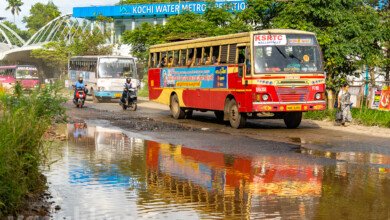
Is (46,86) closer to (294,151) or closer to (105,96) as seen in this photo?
(294,151)

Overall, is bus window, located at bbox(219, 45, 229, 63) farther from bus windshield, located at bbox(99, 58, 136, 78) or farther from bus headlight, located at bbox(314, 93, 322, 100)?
bus windshield, located at bbox(99, 58, 136, 78)

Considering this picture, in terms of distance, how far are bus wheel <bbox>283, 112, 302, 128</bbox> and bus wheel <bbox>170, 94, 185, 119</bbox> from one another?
5739mm

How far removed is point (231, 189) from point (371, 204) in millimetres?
2060

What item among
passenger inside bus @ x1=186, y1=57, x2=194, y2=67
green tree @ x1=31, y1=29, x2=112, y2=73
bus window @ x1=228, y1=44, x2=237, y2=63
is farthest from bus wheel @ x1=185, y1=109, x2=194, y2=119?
green tree @ x1=31, y1=29, x2=112, y2=73

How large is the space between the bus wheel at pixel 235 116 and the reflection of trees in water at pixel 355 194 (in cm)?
928

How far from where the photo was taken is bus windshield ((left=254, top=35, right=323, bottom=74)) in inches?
821

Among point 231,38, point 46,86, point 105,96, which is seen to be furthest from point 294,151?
point 105,96

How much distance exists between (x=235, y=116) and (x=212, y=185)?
38.3 feet

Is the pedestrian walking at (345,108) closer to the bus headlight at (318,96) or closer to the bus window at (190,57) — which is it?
the bus headlight at (318,96)

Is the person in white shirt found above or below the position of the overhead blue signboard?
below

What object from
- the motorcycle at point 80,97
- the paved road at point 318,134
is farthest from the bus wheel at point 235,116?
the motorcycle at point 80,97

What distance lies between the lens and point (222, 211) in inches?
333

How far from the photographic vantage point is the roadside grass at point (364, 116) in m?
22.7

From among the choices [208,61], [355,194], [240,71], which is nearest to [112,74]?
[208,61]
